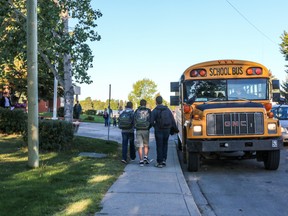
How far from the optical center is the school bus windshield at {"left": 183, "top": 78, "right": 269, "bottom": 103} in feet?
34.1

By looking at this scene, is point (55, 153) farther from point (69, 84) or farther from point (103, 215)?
point (103, 215)

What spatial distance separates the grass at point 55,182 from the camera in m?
5.46

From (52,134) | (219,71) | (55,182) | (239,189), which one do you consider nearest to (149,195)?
(55,182)

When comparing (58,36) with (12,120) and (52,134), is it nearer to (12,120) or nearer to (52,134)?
(52,134)

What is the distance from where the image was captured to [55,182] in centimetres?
712

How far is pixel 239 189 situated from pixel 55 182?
376 centimetres

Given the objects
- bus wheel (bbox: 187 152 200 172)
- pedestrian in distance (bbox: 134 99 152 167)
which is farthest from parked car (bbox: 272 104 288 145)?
pedestrian in distance (bbox: 134 99 152 167)

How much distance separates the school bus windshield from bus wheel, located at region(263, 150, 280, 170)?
158cm

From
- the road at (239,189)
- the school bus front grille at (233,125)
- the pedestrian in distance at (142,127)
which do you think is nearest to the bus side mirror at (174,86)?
the pedestrian in distance at (142,127)

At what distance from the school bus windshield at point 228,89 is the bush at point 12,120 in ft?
24.6

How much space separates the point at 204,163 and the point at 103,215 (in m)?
6.67

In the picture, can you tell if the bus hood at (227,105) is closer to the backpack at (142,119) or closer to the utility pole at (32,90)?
the backpack at (142,119)

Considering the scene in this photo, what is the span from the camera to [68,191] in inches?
257

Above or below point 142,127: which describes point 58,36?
above
